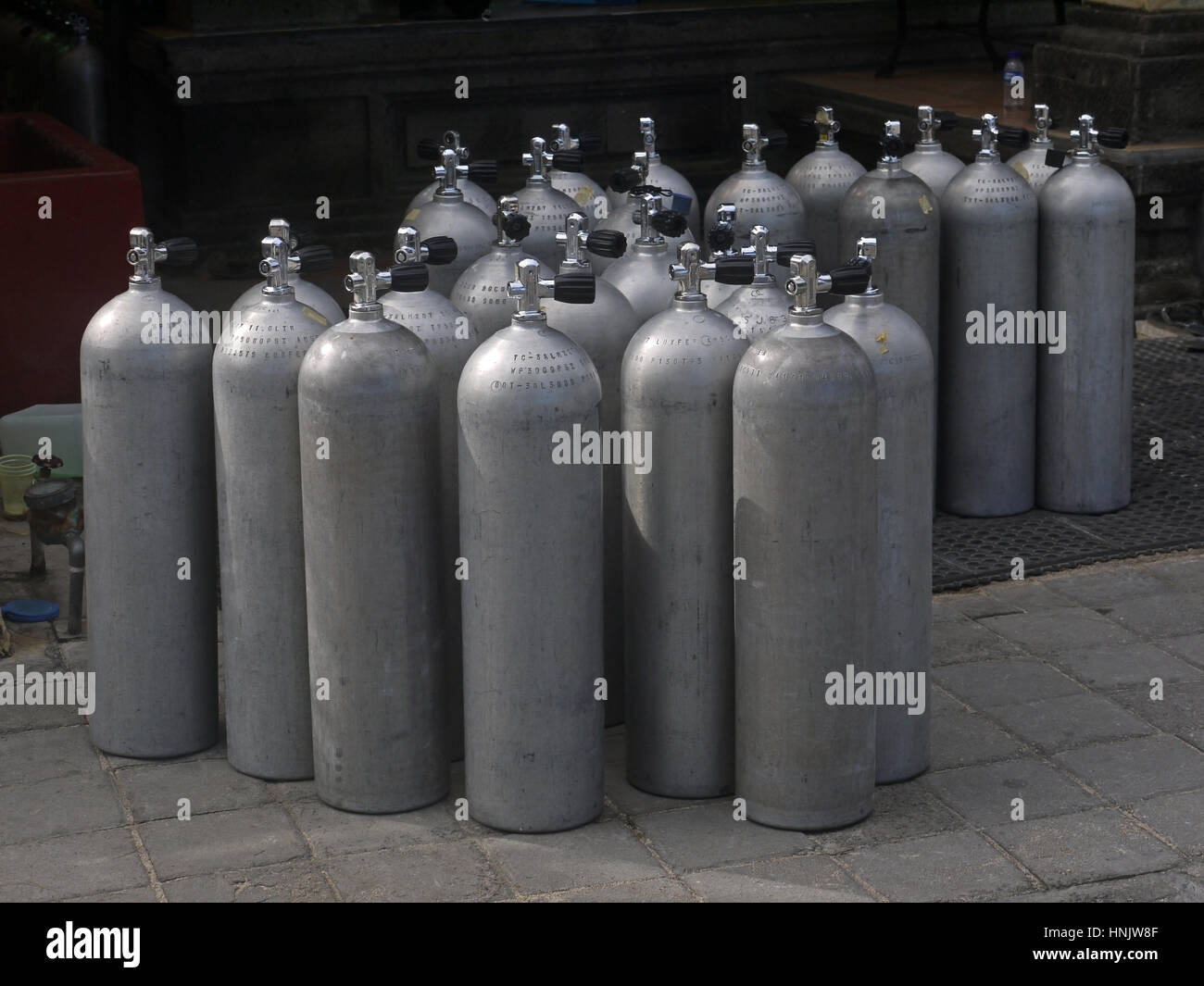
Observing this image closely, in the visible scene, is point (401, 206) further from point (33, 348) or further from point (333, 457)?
point (333, 457)

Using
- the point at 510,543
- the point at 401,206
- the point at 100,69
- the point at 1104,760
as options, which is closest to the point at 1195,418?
the point at 1104,760

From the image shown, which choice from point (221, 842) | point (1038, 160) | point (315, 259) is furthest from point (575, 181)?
point (221, 842)

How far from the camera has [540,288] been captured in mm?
4145

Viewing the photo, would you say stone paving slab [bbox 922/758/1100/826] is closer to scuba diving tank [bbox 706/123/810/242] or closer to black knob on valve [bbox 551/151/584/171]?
scuba diving tank [bbox 706/123/810/242]

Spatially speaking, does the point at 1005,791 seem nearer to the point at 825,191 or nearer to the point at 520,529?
the point at 520,529

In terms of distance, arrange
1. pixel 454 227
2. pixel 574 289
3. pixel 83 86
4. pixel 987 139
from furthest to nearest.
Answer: pixel 83 86 < pixel 987 139 < pixel 454 227 < pixel 574 289


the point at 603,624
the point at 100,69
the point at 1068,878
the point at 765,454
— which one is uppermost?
the point at 100,69

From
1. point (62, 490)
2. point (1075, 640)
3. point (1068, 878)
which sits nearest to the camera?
point (1068, 878)

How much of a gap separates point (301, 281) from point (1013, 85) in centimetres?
594

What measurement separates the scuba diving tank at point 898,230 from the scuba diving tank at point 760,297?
1.56 meters

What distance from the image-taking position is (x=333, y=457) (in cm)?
402

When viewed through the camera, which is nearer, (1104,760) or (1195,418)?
(1104,760)

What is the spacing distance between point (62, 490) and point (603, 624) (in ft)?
6.60

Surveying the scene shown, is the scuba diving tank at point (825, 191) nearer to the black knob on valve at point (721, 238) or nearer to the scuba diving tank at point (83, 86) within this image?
the black knob on valve at point (721, 238)
